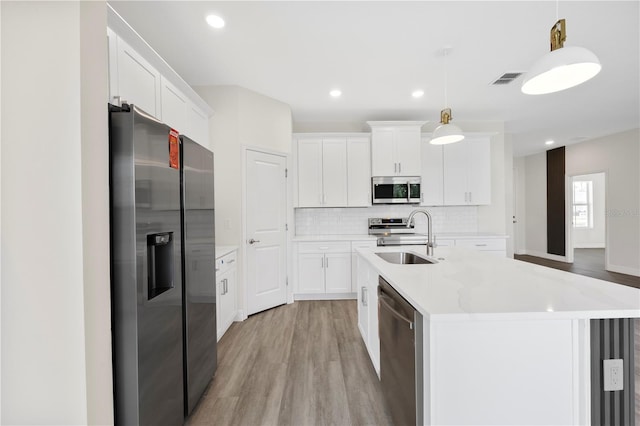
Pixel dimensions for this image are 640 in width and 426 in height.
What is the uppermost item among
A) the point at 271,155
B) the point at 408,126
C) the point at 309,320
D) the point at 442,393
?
the point at 408,126

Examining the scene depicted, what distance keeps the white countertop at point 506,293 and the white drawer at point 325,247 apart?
7.51ft

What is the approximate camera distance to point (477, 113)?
4371 millimetres

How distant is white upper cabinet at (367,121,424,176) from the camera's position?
4.27 meters

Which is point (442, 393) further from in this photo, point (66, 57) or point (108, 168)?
point (66, 57)

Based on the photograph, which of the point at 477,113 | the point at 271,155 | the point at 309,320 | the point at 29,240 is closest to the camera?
the point at 29,240

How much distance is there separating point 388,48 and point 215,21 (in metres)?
1.53

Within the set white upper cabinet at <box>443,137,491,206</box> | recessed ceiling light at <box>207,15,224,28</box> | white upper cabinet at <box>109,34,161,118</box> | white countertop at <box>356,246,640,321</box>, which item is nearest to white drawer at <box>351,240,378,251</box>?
white upper cabinet at <box>443,137,491,206</box>

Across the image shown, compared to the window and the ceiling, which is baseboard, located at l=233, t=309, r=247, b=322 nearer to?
the ceiling

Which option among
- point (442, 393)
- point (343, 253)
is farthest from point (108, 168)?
point (343, 253)

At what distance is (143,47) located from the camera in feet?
6.47

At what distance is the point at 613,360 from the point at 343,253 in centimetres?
310

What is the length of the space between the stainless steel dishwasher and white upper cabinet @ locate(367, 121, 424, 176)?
288 centimetres

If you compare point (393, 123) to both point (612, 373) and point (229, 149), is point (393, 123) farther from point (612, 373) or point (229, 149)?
point (612, 373)

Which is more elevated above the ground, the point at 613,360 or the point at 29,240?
the point at 29,240
